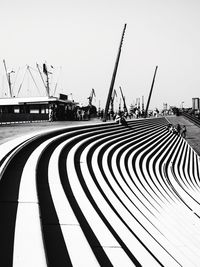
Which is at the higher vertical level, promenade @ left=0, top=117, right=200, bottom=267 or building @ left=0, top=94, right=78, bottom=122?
building @ left=0, top=94, right=78, bottom=122

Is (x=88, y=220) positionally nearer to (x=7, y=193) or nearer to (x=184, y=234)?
(x=7, y=193)

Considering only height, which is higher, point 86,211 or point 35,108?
point 35,108

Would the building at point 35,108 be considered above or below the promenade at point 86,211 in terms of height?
above

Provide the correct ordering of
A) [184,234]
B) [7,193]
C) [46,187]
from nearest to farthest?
[7,193] < [46,187] < [184,234]

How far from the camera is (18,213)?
4406mm

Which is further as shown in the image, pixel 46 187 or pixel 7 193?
pixel 46 187

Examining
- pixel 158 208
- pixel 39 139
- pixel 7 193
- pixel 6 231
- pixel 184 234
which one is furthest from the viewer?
pixel 39 139

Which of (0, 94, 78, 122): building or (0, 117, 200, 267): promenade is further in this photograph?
(0, 94, 78, 122): building

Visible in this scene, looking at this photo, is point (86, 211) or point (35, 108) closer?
point (86, 211)

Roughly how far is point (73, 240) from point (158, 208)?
5.54 meters

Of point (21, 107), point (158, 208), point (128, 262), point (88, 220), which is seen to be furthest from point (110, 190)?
point (21, 107)

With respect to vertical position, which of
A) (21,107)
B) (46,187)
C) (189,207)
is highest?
(21,107)

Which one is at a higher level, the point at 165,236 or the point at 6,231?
the point at 6,231

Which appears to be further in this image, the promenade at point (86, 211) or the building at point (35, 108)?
the building at point (35, 108)
